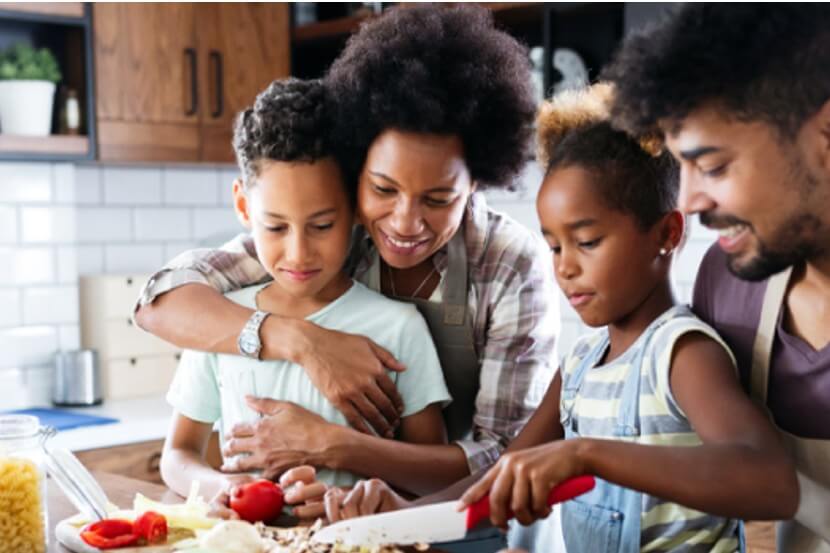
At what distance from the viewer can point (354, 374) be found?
1.67 m

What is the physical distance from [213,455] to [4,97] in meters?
1.15

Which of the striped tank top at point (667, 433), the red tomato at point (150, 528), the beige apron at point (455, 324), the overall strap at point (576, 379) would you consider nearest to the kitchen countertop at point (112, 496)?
the red tomato at point (150, 528)

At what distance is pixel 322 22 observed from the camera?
355cm

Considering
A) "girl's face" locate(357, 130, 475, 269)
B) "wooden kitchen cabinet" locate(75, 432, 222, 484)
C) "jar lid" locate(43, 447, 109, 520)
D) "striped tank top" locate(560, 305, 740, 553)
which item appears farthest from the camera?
"wooden kitchen cabinet" locate(75, 432, 222, 484)

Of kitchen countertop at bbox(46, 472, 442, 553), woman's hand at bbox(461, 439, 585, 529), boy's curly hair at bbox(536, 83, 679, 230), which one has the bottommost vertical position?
kitchen countertop at bbox(46, 472, 442, 553)

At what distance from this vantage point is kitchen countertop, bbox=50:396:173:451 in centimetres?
282

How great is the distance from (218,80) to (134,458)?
4.03 feet

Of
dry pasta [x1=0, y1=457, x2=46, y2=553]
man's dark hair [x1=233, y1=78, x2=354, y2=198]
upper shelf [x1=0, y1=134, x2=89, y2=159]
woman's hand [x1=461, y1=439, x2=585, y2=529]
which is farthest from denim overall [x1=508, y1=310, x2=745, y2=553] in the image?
upper shelf [x1=0, y1=134, x2=89, y2=159]

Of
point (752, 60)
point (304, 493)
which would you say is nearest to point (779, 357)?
point (752, 60)

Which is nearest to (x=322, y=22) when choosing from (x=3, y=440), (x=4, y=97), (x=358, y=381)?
(x=4, y=97)

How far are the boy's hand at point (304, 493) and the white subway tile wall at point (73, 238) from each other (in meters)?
1.71

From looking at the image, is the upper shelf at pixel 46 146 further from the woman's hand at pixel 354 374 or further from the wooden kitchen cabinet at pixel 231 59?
the woman's hand at pixel 354 374

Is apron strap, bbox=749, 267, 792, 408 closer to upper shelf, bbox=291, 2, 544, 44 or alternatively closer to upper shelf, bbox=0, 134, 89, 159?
upper shelf, bbox=291, 2, 544, 44

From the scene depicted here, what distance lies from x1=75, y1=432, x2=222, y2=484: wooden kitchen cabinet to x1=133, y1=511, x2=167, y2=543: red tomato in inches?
54.4
